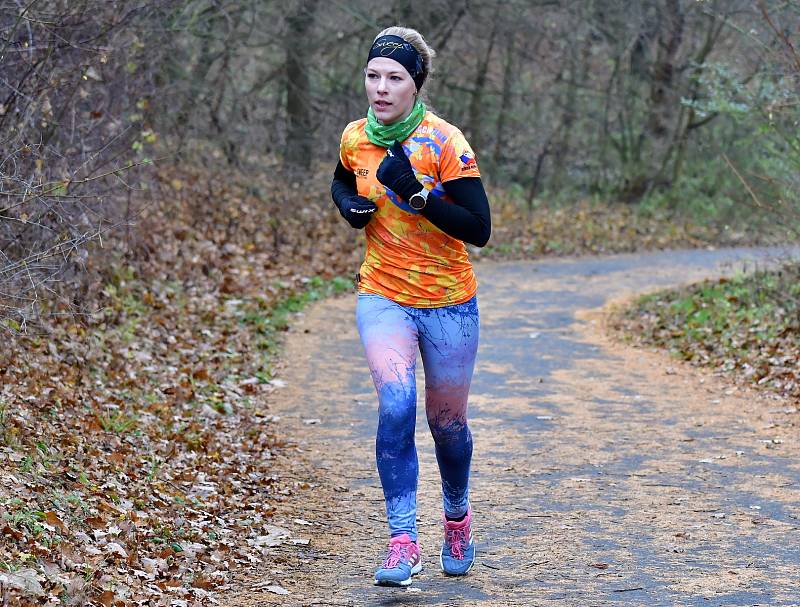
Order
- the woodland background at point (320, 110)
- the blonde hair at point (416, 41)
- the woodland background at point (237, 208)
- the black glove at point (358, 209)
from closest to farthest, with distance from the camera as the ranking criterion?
the black glove at point (358, 209), the blonde hair at point (416, 41), the woodland background at point (237, 208), the woodland background at point (320, 110)

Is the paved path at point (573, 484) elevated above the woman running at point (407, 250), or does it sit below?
below

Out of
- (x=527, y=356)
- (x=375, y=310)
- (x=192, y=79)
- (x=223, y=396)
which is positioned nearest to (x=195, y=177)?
(x=192, y=79)

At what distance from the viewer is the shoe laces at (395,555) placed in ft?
16.7

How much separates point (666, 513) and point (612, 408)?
351cm

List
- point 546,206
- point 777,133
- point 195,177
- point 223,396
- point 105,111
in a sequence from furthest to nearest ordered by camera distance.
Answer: point 546,206 → point 195,177 → point 777,133 → point 105,111 → point 223,396

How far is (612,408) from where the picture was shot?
33.3ft

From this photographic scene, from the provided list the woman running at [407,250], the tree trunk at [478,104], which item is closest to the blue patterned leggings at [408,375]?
the woman running at [407,250]

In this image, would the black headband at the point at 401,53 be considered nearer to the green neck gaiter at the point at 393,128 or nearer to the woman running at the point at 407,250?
the woman running at the point at 407,250

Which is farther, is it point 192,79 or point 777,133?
point 192,79

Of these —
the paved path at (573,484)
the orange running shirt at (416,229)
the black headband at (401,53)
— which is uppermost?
the black headband at (401,53)

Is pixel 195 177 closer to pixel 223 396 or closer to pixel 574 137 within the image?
pixel 223 396

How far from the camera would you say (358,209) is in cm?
499

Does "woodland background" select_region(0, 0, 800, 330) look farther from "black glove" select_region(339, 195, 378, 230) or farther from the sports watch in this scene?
the sports watch

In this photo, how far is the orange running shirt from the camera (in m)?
5.05
